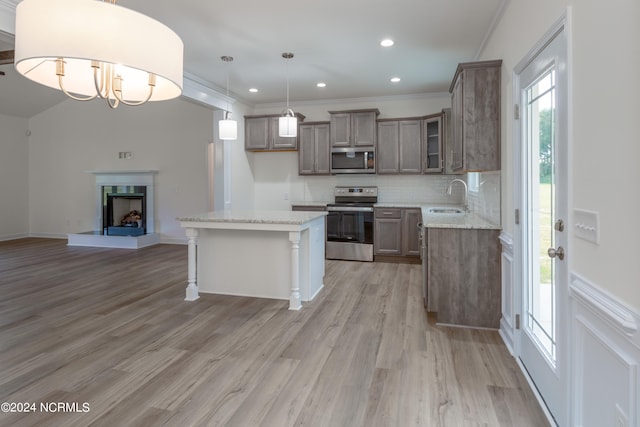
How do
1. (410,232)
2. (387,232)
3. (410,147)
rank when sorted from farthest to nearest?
(410,147) < (387,232) < (410,232)

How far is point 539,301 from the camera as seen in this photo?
7.10 feet

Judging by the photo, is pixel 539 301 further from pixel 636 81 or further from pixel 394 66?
pixel 394 66

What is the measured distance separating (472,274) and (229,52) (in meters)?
3.53

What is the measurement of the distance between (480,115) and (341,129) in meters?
3.17

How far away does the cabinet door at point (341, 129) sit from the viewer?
596cm

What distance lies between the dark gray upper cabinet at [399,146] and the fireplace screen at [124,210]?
5.03 meters

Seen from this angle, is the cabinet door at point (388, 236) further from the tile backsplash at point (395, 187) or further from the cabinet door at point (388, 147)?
the cabinet door at point (388, 147)

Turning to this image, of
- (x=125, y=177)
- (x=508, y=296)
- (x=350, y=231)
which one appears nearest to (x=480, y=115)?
(x=508, y=296)

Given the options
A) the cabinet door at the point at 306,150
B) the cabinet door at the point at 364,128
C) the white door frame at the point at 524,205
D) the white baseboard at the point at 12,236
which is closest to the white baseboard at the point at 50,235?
the white baseboard at the point at 12,236

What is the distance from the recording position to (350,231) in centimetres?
583

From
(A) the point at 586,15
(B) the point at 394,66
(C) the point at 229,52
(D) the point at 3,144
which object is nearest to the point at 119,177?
(D) the point at 3,144

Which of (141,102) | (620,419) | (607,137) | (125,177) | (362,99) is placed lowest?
(620,419)

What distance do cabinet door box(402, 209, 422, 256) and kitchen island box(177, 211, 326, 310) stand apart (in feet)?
6.52

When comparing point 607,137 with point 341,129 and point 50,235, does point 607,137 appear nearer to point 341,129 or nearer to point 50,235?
point 341,129
